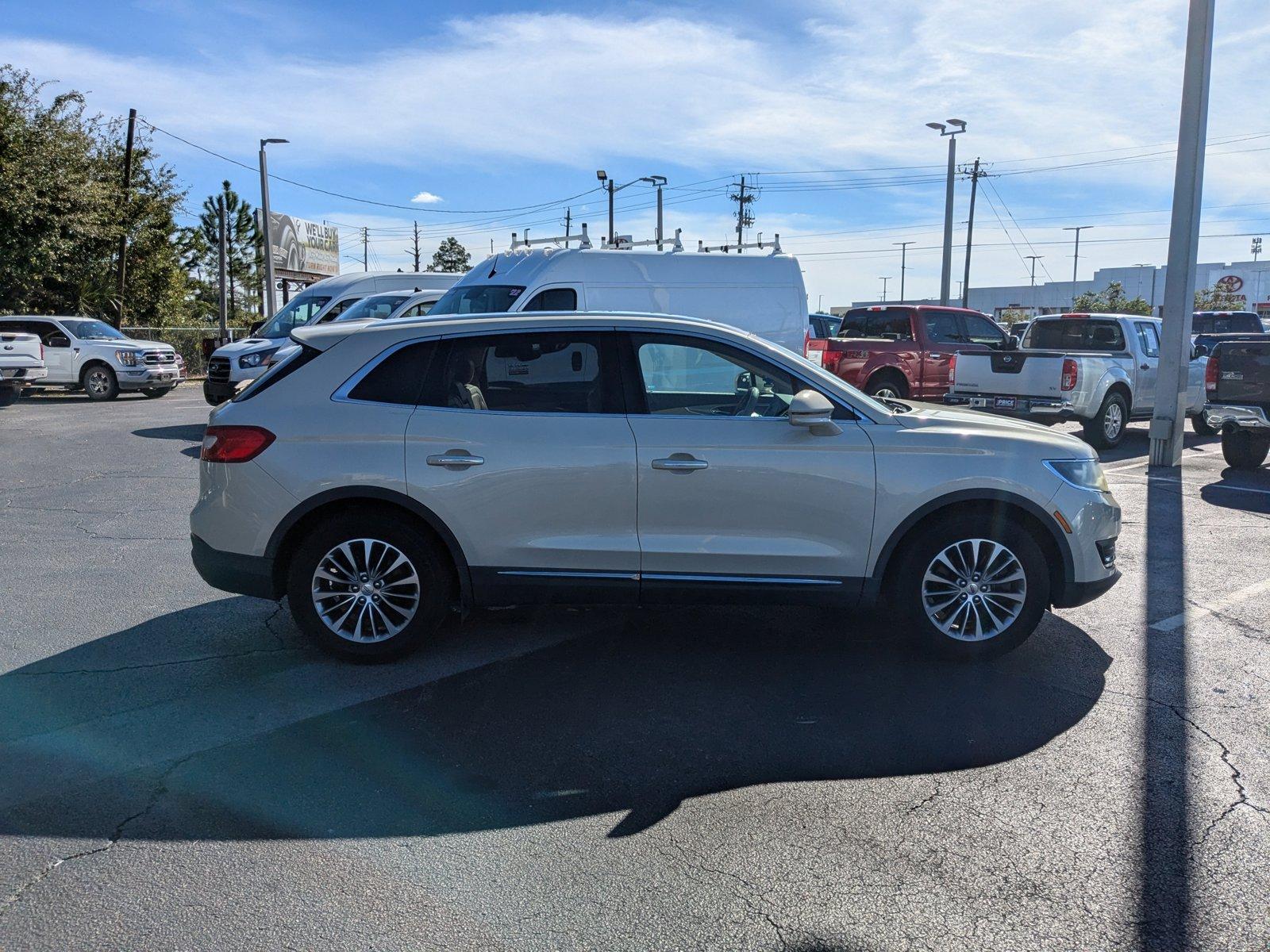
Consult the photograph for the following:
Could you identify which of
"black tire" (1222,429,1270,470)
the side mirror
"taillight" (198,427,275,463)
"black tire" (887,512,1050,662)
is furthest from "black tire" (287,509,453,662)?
"black tire" (1222,429,1270,470)

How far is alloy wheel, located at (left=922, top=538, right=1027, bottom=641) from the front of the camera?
5477mm

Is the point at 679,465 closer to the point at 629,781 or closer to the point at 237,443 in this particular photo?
the point at 629,781

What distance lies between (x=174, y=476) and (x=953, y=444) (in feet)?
29.6

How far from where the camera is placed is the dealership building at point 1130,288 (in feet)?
306

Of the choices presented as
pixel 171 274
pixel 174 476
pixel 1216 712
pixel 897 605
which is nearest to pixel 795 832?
pixel 897 605

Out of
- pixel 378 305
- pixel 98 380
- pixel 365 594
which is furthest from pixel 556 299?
pixel 98 380

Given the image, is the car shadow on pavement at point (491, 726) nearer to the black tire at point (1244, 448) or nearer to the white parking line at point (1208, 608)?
the white parking line at point (1208, 608)

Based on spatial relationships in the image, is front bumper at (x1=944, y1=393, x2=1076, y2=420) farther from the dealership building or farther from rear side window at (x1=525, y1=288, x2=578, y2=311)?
the dealership building

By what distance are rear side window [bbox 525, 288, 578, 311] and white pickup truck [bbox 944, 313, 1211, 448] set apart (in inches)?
229

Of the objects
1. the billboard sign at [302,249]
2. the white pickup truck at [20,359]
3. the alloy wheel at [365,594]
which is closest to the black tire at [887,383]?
the alloy wheel at [365,594]

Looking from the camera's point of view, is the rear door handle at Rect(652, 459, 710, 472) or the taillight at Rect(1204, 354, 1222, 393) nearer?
the rear door handle at Rect(652, 459, 710, 472)

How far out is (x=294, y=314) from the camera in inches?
749

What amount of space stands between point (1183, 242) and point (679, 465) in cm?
1096

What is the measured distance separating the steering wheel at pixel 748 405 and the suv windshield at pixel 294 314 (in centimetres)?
1432
